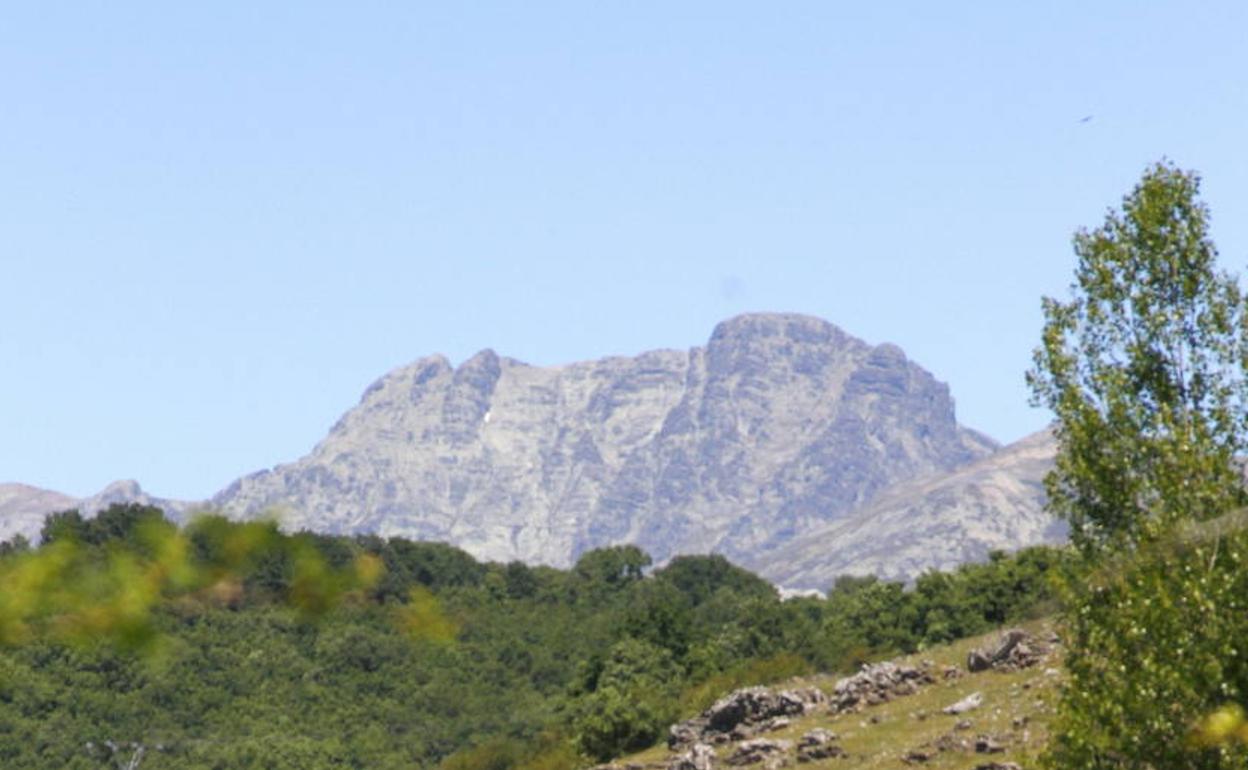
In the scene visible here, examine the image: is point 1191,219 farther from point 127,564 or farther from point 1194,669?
point 127,564

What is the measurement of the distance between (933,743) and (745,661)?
5107 cm

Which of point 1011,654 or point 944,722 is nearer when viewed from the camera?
point 944,722

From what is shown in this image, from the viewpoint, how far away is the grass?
204 ft

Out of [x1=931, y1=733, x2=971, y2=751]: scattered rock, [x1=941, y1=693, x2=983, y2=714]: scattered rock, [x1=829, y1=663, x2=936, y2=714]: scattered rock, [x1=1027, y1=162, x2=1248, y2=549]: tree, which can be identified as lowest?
[x1=931, y1=733, x2=971, y2=751]: scattered rock

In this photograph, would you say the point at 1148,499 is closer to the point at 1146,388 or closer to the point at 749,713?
the point at 1146,388

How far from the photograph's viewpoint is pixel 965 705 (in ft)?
226

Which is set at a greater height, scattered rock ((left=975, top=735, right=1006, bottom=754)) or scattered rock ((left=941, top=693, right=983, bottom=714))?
scattered rock ((left=941, top=693, right=983, bottom=714))

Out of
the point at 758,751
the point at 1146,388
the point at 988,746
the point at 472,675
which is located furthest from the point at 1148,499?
the point at 472,675

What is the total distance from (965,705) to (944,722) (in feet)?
4.91

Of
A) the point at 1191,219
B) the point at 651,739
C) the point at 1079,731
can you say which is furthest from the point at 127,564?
the point at 651,739

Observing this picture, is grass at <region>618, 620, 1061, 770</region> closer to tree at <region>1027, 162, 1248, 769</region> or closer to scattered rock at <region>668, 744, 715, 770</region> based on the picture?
scattered rock at <region>668, 744, 715, 770</region>

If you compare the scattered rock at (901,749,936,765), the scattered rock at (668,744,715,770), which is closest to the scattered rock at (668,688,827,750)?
the scattered rock at (668,744,715,770)

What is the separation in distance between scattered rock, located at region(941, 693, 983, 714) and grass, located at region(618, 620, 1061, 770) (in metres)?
0.26

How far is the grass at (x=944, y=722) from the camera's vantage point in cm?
6209
